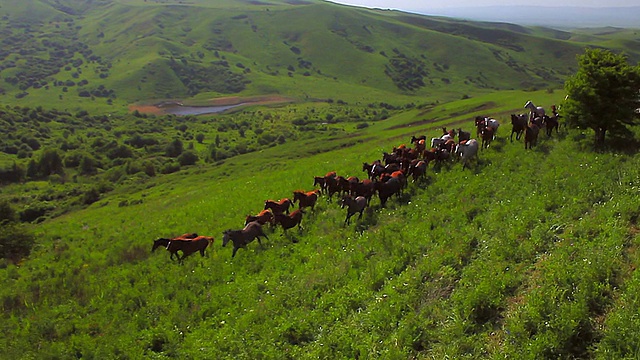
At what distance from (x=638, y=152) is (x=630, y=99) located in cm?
309

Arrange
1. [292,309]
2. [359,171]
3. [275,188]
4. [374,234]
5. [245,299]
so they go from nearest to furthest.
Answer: [292,309], [245,299], [374,234], [359,171], [275,188]

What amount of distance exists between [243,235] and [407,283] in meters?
9.20

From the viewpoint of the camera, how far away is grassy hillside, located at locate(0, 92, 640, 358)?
9500mm

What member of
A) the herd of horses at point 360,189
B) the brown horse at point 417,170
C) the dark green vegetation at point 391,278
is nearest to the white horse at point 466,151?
the herd of horses at point 360,189

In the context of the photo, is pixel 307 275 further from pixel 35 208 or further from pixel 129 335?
pixel 35 208

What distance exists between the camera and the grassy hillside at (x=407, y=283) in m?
9.50

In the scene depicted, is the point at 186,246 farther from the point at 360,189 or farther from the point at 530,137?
the point at 530,137

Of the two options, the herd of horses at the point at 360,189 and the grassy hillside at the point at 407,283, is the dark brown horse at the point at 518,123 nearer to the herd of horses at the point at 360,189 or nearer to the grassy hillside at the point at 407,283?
the herd of horses at the point at 360,189

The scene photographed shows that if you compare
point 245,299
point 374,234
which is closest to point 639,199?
point 374,234

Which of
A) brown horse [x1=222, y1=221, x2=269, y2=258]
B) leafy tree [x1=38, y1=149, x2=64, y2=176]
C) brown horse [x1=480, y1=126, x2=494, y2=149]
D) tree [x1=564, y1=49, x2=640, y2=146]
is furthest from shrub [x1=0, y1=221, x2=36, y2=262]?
leafy tree [x1=38, y1=149, x2=64, y2=176]

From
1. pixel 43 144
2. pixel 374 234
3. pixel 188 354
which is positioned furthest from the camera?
pixel 43 144

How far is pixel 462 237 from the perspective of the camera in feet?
46.2

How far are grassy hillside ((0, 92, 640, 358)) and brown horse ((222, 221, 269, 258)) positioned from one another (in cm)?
44

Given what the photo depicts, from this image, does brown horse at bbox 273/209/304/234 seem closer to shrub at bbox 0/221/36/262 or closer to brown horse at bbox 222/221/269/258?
brown horse at bbox 222/221/269/258
